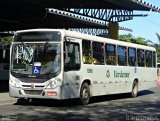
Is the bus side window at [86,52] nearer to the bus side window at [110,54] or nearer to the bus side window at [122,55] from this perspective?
the bus side window at [110,54]

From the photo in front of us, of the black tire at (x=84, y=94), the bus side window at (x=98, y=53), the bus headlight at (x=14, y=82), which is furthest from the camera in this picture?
the bus side window at (x=98, y=53)

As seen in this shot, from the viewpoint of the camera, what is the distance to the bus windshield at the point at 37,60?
54.6ft

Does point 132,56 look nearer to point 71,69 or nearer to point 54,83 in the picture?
point 71,69

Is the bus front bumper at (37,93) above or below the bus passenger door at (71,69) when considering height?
below

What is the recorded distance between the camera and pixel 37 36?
17.3m

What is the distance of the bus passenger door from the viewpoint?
55.0ft

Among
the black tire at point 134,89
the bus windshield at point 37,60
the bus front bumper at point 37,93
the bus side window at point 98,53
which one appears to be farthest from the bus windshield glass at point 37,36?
the black tire at point 134,89

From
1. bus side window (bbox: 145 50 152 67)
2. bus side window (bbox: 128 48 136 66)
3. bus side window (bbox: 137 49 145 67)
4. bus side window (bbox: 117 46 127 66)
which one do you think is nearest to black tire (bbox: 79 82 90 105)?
bus side window (bbox: 117 46 127 66)

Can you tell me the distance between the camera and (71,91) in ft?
56.1

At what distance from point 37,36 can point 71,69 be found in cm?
173

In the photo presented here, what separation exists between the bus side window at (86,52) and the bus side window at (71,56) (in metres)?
0.48

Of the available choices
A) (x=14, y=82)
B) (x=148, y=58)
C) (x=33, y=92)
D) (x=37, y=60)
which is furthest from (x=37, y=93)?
(x=148, y=58)

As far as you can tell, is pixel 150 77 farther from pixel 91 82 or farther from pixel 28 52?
pixel 28 52

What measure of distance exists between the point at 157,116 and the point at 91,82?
4717mm
